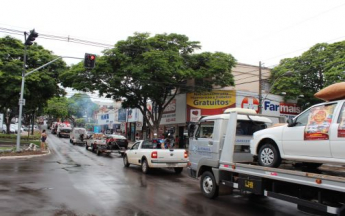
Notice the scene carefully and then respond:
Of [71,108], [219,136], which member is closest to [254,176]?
[219,136]

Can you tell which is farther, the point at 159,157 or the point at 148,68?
the point at 148,68

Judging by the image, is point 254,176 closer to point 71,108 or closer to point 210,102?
point 210,102

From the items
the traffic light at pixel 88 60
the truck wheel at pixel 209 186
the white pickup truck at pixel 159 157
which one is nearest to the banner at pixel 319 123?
the truck wheel at pixel 209 186

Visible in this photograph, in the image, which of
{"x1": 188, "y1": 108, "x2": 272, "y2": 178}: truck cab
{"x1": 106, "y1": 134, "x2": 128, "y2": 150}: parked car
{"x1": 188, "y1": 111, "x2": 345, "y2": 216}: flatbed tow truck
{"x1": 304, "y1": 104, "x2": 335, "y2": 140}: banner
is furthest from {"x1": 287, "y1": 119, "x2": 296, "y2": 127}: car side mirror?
{"x1": 106, "y1": 134, "x2": 128, "y2": 150}: parked car

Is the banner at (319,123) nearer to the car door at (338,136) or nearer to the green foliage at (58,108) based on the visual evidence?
the car door at (338,136)

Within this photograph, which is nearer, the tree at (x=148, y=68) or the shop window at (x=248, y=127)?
the shop window at (x=248, y=127)

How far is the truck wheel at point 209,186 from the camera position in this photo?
27.9 feet

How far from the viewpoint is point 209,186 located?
8758mm

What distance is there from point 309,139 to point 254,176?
1.54 metres

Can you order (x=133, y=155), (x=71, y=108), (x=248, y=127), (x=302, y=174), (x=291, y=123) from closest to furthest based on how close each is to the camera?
(x=302, y=174), (x=291, y=123), (x=248, y=127), (x=133, y=155), (x=71, y=108)

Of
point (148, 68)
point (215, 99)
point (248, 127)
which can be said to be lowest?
point (248, 127)

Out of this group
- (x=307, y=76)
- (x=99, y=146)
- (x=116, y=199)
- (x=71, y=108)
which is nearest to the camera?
(x=116, y=199)

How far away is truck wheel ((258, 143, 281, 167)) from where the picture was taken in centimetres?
696

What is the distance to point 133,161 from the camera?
15.1m
